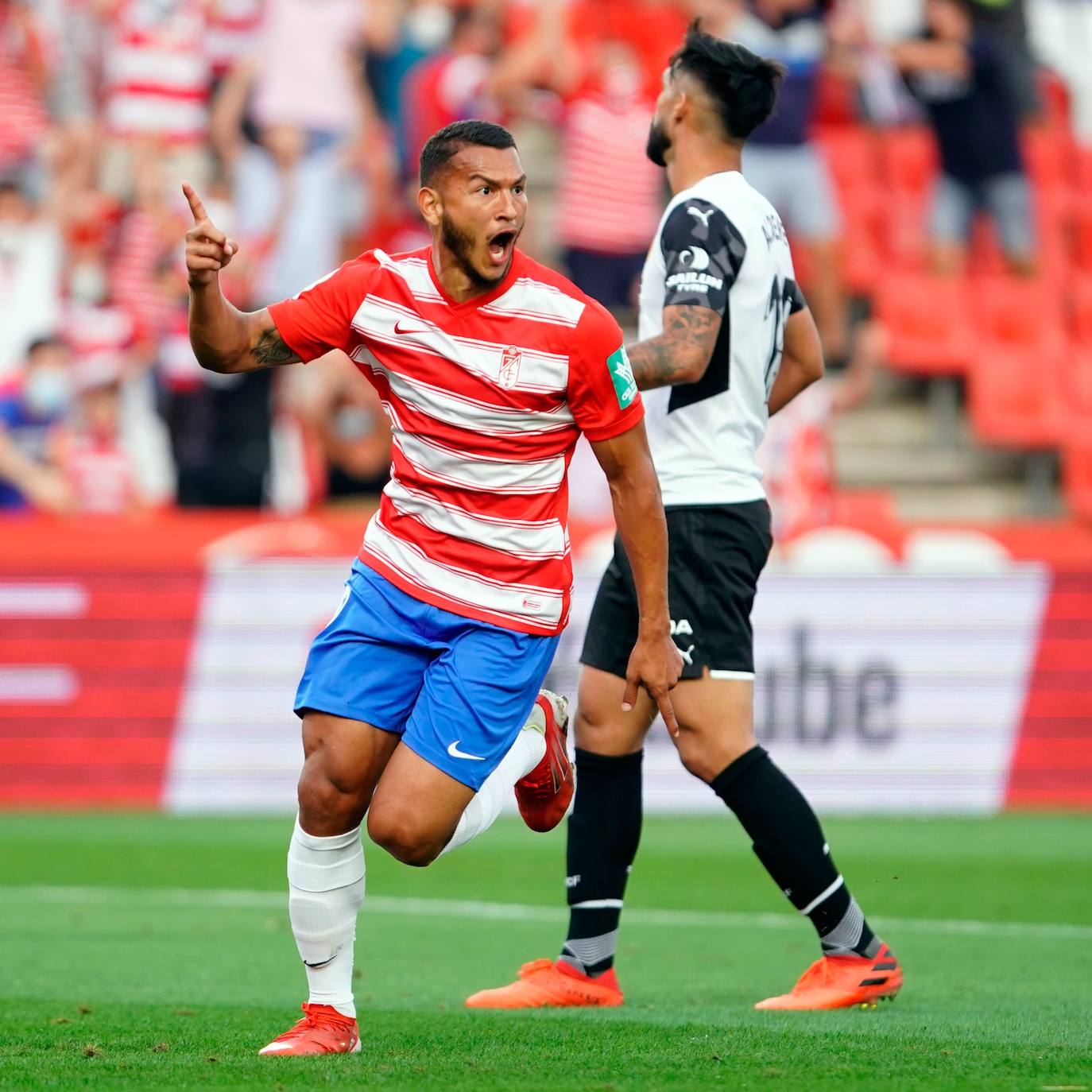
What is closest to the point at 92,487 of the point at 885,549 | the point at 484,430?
the point at 885,549

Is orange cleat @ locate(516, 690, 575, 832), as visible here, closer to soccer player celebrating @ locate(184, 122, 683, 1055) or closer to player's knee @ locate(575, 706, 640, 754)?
soccer player celebrating @ locate(184, 122, 683, 1055)

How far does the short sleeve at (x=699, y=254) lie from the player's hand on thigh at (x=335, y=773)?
5.22ft

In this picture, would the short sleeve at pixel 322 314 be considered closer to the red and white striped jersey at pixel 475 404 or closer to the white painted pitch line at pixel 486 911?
the red and white striped jersey at pixel 475 404

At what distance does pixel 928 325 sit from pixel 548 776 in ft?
37.2

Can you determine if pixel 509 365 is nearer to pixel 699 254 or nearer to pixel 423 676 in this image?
pixel 423 676

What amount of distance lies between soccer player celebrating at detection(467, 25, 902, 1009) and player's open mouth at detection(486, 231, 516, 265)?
721 mm

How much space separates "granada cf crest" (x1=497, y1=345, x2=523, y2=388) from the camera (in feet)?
16.2

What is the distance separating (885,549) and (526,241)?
3.92 metres

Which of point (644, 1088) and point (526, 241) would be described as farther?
point (526, 241)

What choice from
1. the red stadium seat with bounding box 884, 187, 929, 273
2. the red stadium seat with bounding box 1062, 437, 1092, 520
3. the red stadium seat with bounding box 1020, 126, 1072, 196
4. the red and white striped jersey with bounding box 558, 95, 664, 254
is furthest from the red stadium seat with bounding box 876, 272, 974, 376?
the red and white striped jersey with bounding box 558, 95, 664, 254

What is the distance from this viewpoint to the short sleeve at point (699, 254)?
5.70 m

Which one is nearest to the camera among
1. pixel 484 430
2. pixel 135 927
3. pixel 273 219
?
pixel 484 430

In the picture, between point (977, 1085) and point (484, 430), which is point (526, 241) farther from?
point (977, 1085)

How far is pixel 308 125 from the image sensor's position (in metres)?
14.2
